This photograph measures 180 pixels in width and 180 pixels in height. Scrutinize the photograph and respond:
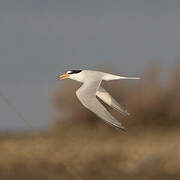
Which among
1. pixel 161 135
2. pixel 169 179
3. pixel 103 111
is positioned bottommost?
pixel 161 135

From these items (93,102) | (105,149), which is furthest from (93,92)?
(105,149)

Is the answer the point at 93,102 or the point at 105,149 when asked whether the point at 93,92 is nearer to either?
the point at 93,102

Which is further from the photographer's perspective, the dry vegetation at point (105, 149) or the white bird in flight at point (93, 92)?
the dry vegetation at point (105, 149)

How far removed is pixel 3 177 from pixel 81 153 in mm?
1864

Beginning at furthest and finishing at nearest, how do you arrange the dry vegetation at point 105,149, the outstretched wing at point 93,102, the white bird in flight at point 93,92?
the dry vegetation at point 105,149, the white bird in flight at point 93,92, the outstretched wing at point 93,102

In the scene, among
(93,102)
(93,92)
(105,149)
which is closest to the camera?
(93,102)

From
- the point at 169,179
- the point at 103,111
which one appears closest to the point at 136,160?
the point at 169,179

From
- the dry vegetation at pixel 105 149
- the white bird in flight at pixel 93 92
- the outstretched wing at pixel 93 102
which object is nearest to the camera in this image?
the outstretched wing at pixel 93 102

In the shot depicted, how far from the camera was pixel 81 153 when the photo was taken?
1091cm

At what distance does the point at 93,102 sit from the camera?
9.61ft

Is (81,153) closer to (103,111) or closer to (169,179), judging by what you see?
(169,179)

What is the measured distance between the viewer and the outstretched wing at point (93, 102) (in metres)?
2.57

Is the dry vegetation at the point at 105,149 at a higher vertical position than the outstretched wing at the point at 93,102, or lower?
lower

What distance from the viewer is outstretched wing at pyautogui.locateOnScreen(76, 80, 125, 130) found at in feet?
8.45
